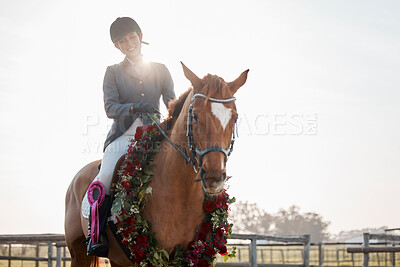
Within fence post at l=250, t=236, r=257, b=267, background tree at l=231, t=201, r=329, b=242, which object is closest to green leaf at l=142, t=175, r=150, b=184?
fence post at l=250, t=236, r=257, b=267

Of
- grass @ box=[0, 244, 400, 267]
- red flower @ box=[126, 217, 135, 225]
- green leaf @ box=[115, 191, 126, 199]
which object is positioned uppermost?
green leaf @ box=[115, 191, 126, 199]

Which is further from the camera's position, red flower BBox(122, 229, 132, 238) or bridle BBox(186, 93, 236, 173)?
red flower BBox(122, 229, 132, 238)

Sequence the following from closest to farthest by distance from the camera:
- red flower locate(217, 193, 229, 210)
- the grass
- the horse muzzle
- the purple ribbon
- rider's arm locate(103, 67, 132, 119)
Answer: the horse muzzle → red flower locate(217, 193, 229, 210) → the purple ribbon → rider's arm locate(103, 67, 132, 119) → the grass

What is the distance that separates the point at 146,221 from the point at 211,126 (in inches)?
48.5

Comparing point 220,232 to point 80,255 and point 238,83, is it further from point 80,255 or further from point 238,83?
point 80,255

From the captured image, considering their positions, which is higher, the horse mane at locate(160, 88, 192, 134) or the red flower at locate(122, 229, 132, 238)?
the horse mane at locate(160, 88, 192, 134)

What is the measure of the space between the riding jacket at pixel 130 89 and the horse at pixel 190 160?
30.3 inches

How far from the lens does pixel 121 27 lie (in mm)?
5062

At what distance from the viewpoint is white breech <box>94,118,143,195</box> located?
4516mm

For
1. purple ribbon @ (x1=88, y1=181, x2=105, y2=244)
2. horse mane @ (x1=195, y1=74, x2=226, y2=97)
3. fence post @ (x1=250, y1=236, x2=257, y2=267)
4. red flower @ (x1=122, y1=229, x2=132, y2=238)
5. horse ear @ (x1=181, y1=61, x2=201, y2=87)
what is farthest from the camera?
fence post @ (x1=250, y1=236, x2=257, y2=267)

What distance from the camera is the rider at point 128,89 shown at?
186 inches

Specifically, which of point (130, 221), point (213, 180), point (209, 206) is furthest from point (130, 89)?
point (213, 180)

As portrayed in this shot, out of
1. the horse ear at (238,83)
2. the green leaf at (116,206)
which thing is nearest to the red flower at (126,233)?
the green leaf at (116,206)

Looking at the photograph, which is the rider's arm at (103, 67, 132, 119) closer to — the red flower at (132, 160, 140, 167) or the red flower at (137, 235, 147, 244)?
the red flower at (132, 160, 140, 167)
